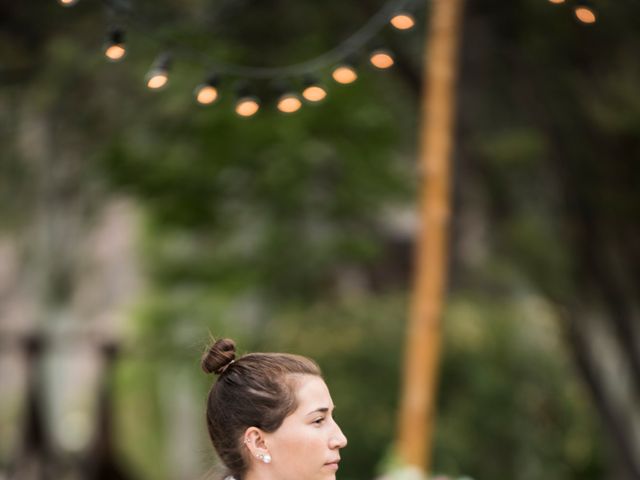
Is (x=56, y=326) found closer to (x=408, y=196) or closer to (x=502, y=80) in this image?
(x=408, y=196)

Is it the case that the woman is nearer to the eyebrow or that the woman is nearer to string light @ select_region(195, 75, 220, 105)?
the eyebrow

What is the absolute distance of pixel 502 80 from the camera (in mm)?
12086

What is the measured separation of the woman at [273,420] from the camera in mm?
2822

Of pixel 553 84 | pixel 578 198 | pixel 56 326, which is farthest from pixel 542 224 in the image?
pixel 56 326

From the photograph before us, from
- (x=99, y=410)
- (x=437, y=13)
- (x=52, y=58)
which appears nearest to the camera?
(x=437, y=13)

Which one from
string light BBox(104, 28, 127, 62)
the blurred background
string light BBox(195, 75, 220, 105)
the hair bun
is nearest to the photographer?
the hair bun

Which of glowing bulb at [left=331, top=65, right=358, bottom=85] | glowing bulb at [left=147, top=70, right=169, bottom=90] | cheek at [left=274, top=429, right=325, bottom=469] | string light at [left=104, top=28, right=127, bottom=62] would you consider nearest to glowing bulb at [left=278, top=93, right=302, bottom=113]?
glowing bulb at [left=331, top=65, right=358, bottom=85]

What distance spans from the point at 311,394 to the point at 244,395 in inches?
6.2

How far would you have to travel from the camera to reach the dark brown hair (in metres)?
2.87

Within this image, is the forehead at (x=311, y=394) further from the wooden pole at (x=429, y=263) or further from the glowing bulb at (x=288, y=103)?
the wooden pole at (x=429, y=263)

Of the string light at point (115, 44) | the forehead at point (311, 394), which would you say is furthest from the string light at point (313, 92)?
the forehead at point (311, 394)

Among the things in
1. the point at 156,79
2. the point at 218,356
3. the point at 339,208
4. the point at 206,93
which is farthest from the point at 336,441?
the point at 339,208

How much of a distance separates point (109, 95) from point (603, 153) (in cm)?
491

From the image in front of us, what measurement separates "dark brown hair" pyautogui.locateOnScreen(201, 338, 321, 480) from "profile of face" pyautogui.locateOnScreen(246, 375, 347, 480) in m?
0.02
